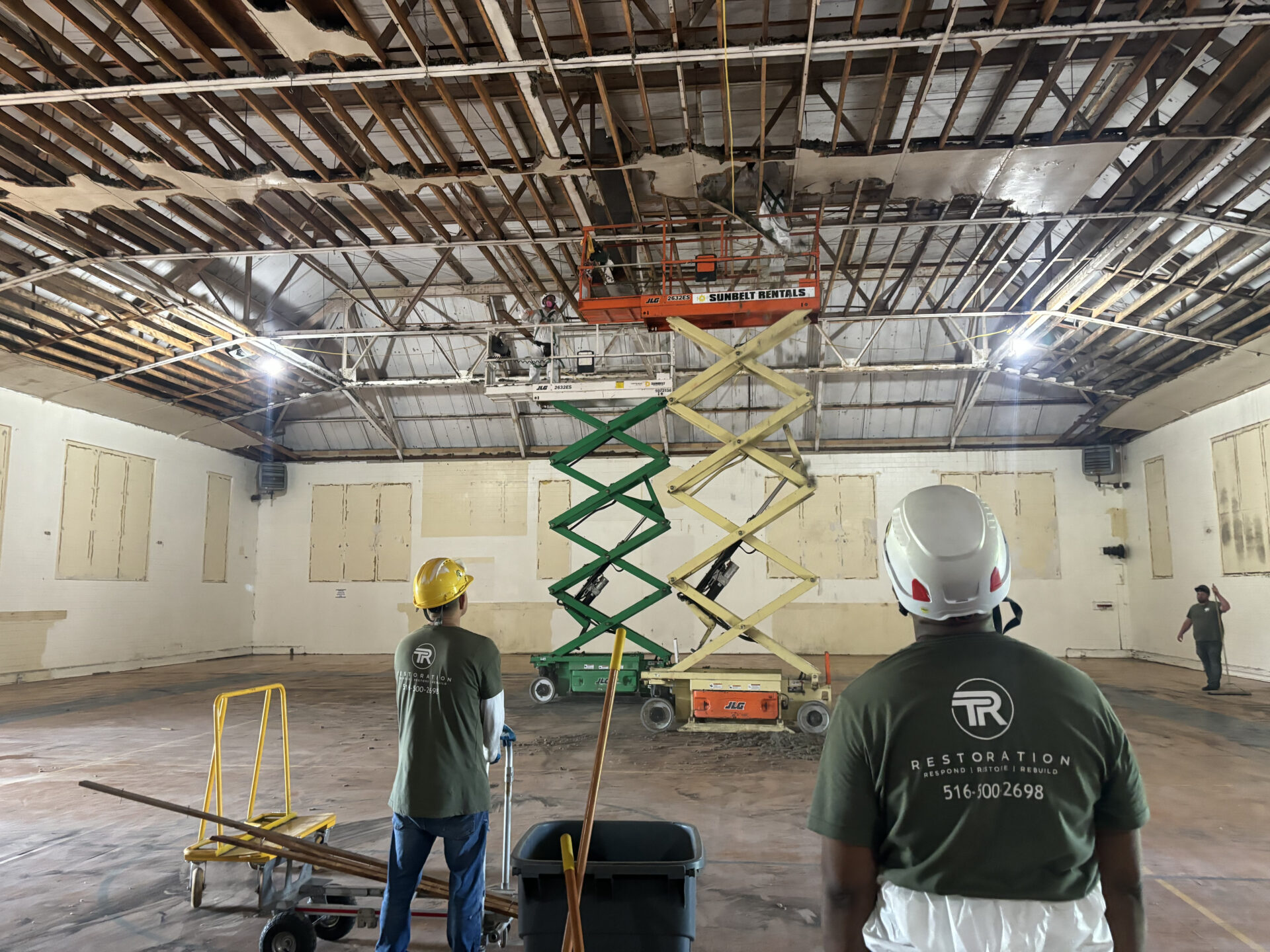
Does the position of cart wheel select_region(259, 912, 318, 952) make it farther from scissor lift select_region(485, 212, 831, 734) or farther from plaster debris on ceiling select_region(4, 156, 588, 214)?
plaster debris on ceiling select_region(4, 156, 588, 214)

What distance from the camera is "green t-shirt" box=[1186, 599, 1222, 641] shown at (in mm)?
13969

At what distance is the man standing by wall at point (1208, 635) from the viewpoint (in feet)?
45.4

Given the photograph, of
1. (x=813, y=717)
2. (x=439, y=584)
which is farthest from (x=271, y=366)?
(x=439, y=584)

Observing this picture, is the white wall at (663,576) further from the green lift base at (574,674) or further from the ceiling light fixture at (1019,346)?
the green lift base at (574,674)

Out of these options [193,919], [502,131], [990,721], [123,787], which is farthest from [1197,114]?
[123,787]

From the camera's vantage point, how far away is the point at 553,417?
2119 centimetres

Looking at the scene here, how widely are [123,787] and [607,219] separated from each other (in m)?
8.93

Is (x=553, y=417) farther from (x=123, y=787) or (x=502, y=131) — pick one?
(x=123, y=787)

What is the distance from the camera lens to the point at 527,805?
268 inches

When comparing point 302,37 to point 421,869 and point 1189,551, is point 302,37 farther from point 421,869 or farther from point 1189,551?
point 1189,551

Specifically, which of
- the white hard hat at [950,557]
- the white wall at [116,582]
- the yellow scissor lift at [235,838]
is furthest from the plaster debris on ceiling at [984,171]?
the white wall at [116,582]

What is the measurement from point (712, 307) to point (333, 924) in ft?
25.3

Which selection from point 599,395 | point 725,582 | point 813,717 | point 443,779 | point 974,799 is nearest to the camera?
point 974,799

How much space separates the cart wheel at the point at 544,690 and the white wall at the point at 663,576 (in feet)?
25.6
